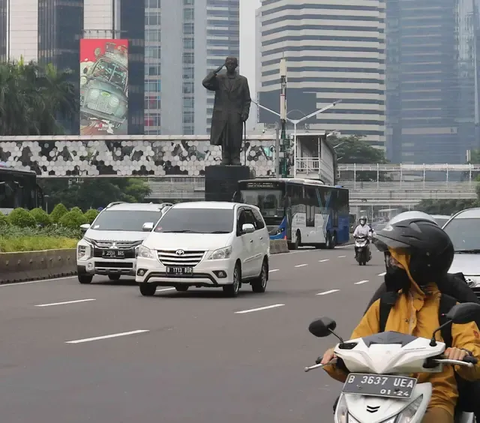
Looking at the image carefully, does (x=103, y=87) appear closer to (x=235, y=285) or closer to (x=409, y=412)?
(x=235, y=285)

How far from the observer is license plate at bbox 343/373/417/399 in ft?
15.8

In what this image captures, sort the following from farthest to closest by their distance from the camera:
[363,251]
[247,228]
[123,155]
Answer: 1. [123,155]
2. [363,251]
3. [247,228]

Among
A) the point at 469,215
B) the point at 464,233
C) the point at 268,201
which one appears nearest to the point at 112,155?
the point at 268,201

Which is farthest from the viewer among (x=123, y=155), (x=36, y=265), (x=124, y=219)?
Answer: (x=123, y=155)

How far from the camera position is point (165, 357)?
12133 mm

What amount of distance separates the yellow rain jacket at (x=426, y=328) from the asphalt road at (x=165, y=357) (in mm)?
2974

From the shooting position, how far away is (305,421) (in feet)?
28.1

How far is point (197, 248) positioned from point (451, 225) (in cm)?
583

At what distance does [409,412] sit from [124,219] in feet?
74.0

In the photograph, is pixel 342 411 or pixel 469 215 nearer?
pixel 342 411

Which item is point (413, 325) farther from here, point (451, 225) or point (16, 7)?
point (16, 7)

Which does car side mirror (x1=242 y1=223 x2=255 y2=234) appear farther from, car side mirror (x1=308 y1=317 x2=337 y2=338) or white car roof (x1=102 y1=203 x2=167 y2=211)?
car side mirror (x1=308 y1=317 x2=337 y2=338)

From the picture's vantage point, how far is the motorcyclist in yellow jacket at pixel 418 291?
5352 mm

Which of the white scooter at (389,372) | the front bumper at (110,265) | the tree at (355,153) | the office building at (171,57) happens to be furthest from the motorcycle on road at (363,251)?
the office building at (171,57)
